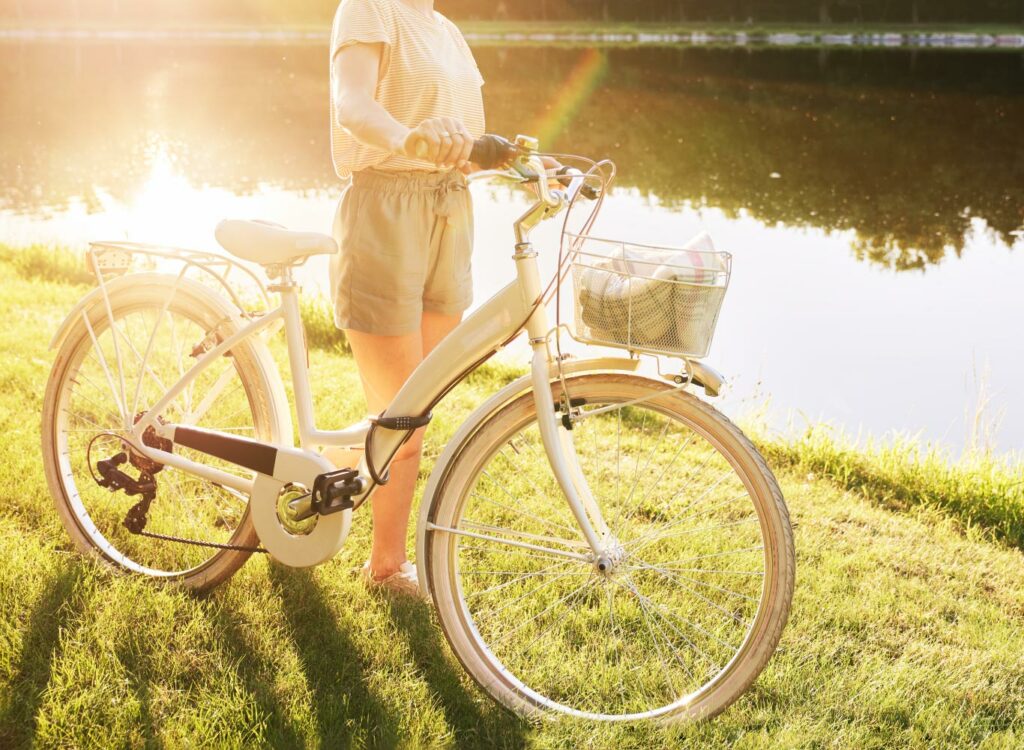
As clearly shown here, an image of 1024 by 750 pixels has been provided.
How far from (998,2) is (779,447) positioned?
161 feet

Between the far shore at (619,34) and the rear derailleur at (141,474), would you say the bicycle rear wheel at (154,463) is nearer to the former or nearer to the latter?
the rear derailleur at (141,474)

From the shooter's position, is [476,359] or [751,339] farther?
[751,339]

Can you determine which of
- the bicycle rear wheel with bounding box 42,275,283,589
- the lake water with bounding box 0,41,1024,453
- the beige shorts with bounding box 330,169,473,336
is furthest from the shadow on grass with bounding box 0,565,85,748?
the lake water with bounding box 0,41,1024,453

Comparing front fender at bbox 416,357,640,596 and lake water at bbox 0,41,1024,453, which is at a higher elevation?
front fender at bbox 416,357,640,596

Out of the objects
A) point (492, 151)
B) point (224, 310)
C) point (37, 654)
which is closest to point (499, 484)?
point (224, 310)

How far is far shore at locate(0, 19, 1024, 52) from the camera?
1633 inches

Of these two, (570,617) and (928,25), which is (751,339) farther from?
(928,25)

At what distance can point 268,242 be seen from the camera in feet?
8.50

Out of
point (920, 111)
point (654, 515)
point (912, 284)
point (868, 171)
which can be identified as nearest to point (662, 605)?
point (654, 515)

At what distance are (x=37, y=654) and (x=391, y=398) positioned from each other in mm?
1153

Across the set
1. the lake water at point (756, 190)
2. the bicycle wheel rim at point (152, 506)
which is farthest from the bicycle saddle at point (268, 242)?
the lake water at point (756, 190)

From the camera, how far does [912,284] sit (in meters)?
10.3

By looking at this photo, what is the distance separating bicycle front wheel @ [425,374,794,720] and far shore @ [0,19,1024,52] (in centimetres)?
4019

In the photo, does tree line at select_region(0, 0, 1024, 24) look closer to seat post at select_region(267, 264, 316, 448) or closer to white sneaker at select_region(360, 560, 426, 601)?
white sneaker at select_region(360, 560, 426, 601)
